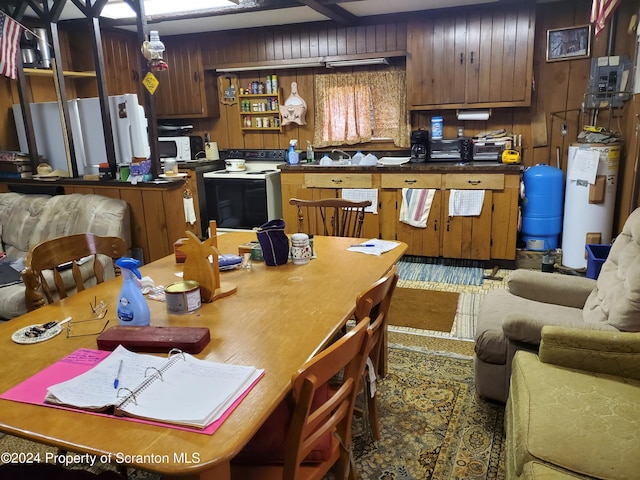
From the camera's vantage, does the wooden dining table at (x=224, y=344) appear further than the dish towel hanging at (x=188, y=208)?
No

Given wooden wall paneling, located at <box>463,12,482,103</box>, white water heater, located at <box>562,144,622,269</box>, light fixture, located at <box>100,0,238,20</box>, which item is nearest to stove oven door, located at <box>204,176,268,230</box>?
light fixture, located at <box>100,0,238,20</box>

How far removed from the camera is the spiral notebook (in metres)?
1.10

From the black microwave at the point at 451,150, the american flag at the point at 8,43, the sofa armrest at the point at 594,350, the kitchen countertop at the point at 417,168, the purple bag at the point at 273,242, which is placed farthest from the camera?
the black microwave at the point at 451,150

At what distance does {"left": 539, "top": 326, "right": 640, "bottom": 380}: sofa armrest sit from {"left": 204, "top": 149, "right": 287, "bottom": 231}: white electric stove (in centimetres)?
375

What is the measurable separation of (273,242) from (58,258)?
2.99 feet

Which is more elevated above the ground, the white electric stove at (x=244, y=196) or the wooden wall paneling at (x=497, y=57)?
the wooden wall paneling at (x=497, y=57)

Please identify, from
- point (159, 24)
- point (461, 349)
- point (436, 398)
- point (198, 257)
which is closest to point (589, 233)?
point (461, 349)

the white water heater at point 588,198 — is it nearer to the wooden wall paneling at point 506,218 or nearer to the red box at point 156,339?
the wooden wall paneling at point 506,218

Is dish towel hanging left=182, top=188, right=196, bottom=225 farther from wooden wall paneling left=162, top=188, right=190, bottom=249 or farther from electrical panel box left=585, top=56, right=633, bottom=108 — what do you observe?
electrical panel box left=585, top=56, right=633, bottom=108

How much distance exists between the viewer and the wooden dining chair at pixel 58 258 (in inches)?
75.0

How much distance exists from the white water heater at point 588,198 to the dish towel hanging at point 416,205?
3.78 feet

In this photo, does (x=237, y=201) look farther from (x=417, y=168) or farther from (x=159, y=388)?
(x=159, y=388)

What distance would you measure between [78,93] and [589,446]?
5.87 meters

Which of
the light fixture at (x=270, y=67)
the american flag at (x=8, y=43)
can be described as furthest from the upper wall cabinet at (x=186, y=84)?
the american flag at (x=8, y=43)
